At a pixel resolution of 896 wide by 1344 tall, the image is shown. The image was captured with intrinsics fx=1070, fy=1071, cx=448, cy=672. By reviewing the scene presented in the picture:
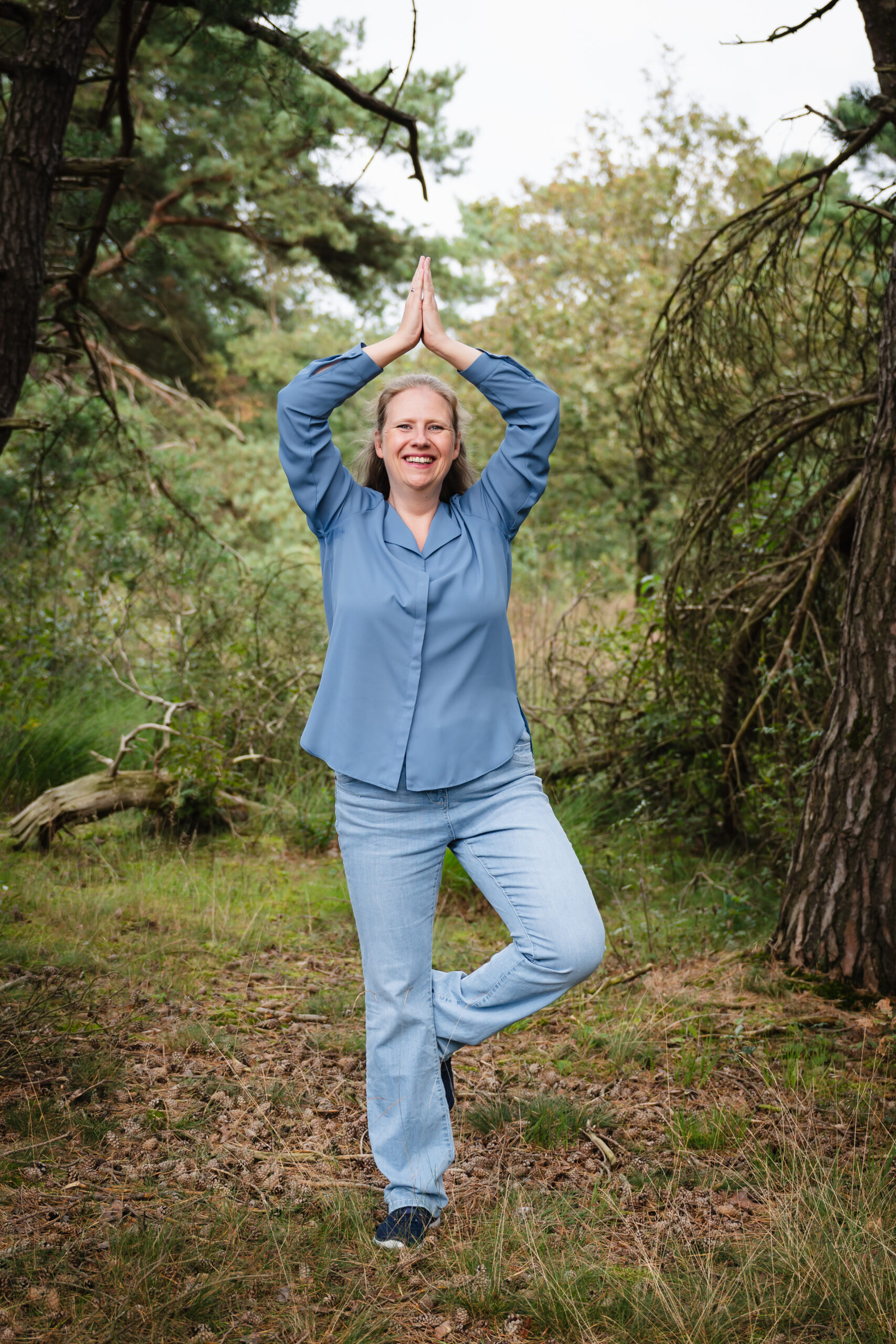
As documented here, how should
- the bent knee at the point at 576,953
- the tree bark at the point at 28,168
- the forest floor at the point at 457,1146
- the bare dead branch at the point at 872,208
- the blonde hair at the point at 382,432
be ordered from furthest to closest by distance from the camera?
the tree bark at the point at 28,168 < the bare dead branch at the point at 872,208 < the blonde hair at the point at 382,432 < the bent knee at the point at 576,953 < the forest floor at the point at 457,1146

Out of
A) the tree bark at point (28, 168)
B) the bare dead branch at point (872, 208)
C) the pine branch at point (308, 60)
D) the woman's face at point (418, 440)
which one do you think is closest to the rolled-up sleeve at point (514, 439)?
the woman's face at point (418, 440)

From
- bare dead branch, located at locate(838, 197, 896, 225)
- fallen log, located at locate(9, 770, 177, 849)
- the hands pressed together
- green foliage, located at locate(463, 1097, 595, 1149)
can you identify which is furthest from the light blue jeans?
fallen log, located at locate(9, 770, 177, 849)

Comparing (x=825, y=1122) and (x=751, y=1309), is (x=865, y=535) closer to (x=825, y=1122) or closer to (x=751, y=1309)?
(x=825, y=1122)

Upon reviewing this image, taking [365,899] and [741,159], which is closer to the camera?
[365,899]

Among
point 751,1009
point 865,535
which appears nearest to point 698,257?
point 865,535

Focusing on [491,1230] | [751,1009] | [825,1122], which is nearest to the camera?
[491,1230]

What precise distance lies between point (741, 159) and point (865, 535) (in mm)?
12744

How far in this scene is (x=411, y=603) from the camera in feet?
8.02

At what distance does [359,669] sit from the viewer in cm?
244

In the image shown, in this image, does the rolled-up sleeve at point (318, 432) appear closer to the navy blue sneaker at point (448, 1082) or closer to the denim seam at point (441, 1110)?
the denim seam at point (441, 1110)

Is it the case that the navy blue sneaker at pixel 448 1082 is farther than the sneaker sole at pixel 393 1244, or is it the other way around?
the navy blue sneaker at pixel 448 1082

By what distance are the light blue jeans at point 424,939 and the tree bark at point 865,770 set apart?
174cm

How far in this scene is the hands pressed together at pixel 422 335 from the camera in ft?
8.52

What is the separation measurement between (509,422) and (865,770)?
196cm
